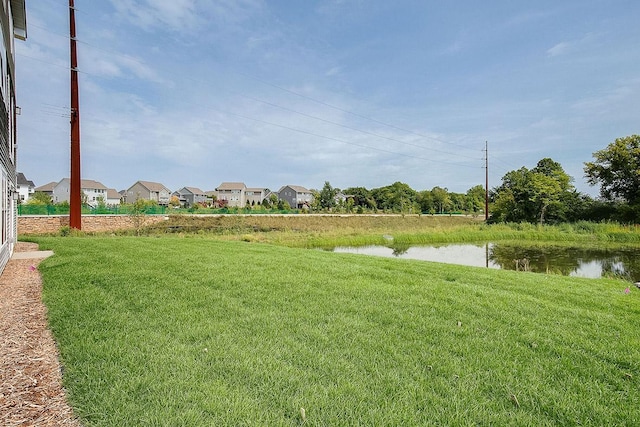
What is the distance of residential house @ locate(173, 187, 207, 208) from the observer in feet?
230

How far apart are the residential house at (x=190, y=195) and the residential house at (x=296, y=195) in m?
16.3

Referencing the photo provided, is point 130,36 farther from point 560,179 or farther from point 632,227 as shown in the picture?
point 560,179

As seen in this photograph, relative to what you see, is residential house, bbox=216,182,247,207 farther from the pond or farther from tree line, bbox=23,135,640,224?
the pond

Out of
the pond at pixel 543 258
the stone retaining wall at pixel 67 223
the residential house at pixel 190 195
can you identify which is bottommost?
the pond at pixel 543 258

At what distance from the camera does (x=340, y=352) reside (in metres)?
2.79

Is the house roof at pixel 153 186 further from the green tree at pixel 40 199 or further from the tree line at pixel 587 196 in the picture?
the tree line at pixel 587 196

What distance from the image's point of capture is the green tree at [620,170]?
23359mm

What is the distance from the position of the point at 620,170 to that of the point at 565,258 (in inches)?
632

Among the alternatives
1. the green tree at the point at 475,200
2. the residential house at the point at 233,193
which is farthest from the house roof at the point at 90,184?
the green tree at the point at 475,200

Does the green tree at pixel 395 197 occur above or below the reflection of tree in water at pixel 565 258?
above

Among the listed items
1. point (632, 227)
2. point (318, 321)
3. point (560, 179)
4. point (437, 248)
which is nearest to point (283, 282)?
point (318, 321)

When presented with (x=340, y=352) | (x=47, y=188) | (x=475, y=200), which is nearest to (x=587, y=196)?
(x=340, y=352)

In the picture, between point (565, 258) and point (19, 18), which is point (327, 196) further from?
point (19, 18)

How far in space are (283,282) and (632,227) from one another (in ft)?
79.2
